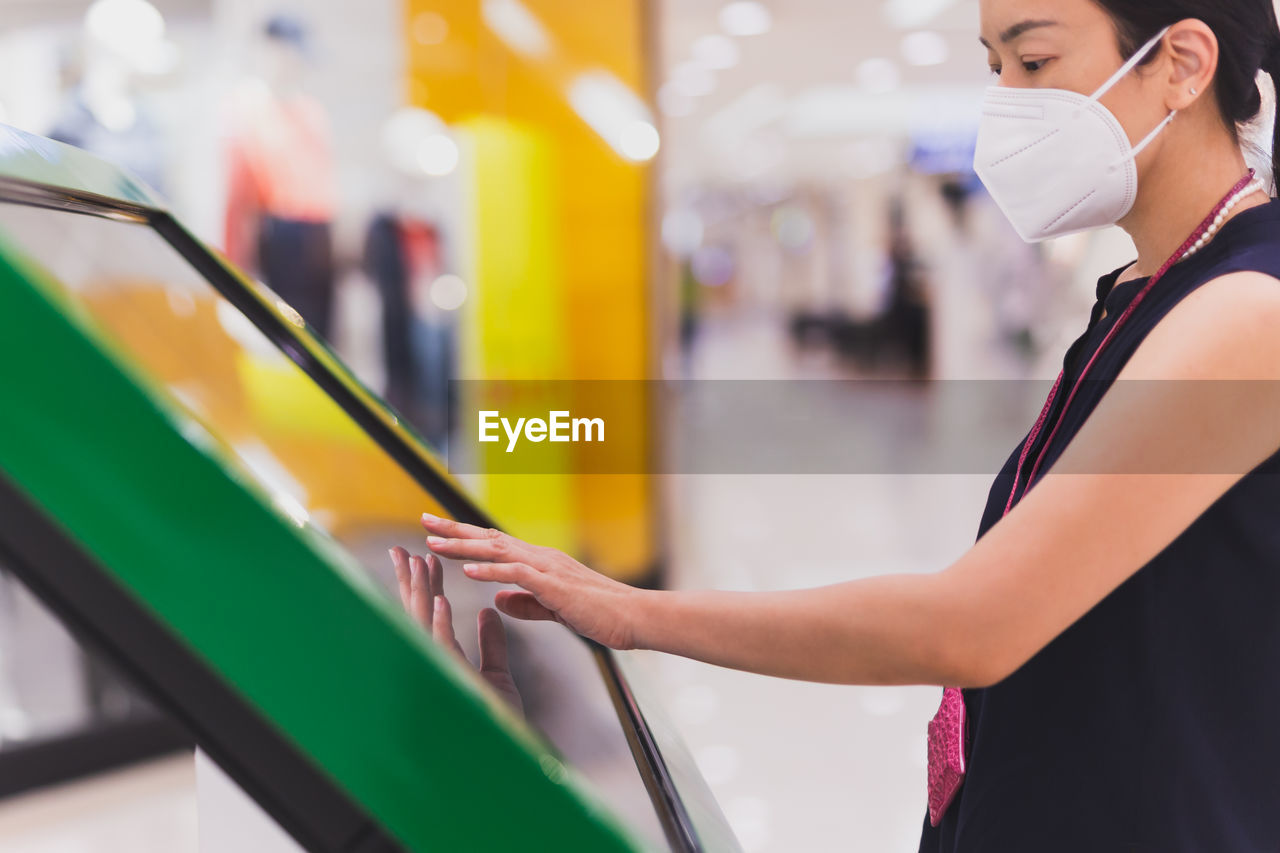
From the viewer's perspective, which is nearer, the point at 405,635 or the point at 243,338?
the point at 405,635

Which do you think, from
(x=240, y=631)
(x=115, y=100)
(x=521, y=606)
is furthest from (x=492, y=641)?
(x=115, y=100)

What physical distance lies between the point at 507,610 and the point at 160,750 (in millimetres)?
3000

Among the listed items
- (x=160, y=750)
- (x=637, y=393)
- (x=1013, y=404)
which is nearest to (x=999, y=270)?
(x=1013, y=404)

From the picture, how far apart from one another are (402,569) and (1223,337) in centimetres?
58

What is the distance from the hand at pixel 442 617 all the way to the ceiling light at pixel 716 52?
28.7 ft

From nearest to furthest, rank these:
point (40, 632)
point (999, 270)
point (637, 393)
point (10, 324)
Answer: point (10, 324) → point (40, 632) → point (637, 393) → point (999, 270)

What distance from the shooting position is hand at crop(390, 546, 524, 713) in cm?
67

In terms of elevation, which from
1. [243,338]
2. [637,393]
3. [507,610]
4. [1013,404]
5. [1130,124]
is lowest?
[1013,404]

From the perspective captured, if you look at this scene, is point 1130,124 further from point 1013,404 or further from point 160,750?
point 1013,404

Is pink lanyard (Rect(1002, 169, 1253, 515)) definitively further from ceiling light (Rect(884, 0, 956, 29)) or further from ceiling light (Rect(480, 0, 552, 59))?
ceiling light (Rect(884, 0, 956, 29))

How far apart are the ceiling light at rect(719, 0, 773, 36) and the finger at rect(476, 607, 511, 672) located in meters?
7.19

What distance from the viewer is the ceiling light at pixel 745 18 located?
7477mm

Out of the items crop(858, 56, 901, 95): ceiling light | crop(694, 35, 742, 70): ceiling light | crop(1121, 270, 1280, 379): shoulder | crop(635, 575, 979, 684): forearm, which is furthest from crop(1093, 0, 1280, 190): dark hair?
crop(858, 56, 901, 95): ceiling light

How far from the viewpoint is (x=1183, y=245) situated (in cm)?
87
